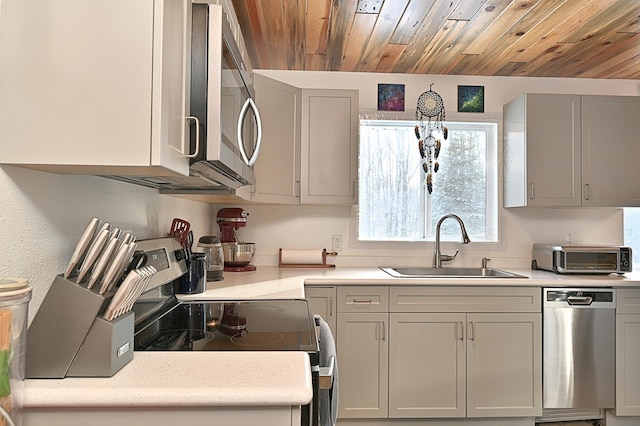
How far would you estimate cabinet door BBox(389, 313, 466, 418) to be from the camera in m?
2.44

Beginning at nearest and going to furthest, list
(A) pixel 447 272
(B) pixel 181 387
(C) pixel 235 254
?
1. (B) pixel 181 387
2. (C) pixel 235 254
3. (A) pixel 447 272

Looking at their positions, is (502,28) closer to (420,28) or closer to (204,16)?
(420,28)

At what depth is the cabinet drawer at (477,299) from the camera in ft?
Answer: 8.05

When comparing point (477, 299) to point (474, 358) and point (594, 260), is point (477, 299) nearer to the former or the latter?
point (474, 358)

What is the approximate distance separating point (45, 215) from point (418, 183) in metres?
2.58

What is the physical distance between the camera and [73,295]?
0.85m

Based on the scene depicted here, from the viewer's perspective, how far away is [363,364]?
8.02 ft

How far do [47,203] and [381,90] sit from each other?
2.52m

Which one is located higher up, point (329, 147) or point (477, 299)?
Result: point (329, 147)

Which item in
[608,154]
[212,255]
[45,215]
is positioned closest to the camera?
[45,215]

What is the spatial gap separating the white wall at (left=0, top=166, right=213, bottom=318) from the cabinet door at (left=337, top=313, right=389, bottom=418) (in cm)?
146

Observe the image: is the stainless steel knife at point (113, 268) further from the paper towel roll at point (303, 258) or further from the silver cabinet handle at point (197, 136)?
the paper towel roll at point (303, 258)

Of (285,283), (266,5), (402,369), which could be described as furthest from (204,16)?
(402,369)

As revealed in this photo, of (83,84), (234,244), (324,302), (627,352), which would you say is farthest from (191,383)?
(627,352)
